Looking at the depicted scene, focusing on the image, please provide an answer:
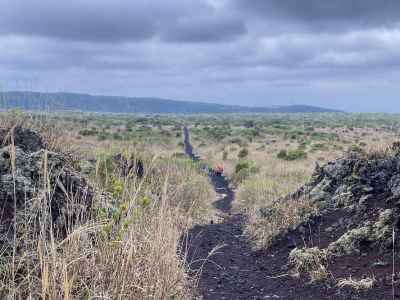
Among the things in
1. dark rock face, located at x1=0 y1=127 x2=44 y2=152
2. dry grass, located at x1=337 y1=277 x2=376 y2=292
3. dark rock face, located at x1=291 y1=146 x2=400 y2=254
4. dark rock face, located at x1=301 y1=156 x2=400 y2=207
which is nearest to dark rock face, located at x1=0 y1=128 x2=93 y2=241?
dark rock face, located at x1=0 y1=127 x2=44 y2=152

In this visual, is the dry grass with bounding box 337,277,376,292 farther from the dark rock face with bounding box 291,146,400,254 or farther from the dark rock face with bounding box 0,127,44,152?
the dark rock face with bounding box 0,127,44,152

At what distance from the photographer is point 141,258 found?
4.34 metres

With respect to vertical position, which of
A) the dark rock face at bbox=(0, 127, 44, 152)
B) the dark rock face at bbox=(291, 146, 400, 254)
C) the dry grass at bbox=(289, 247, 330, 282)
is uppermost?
the dark rock face at bbox=(0, 127, 44, 152)

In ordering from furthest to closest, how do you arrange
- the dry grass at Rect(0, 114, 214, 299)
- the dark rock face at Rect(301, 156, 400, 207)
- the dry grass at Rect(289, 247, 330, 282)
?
the dark rock face at Rect(301, 156, 400, 207)
the dry grass at Rect(289, 247, 330, 282)
the dry grass at Rect(0, 114, 214, 299)

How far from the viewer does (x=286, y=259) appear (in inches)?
323

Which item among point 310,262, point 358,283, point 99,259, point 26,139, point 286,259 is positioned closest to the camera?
point 99,259

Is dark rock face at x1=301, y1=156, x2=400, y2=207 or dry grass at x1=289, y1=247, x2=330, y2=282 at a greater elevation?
dark rock face at x1=301, y1=156, x2=400, y2=207

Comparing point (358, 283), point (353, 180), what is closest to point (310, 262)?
point (358, 283)

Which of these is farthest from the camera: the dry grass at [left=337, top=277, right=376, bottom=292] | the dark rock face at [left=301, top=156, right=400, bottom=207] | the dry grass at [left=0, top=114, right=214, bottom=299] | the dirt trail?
Answer: the dark rock face at [left=301, top=156, right=400, bottom=207]

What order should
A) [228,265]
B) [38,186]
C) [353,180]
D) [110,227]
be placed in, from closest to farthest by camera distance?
[110,227] < [38,186] < [228,265] < [353,180]

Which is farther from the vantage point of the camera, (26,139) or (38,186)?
(26,139)

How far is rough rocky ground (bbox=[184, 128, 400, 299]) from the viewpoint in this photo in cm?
644

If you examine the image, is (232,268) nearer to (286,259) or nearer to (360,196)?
(286,259)

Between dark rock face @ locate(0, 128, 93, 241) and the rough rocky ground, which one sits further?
the rough rocky ground
